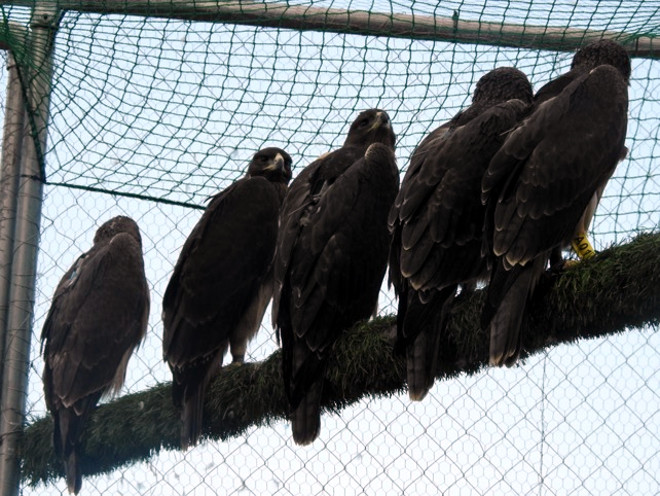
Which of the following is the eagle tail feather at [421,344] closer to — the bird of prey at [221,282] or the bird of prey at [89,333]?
the bird of prey at [221,282]

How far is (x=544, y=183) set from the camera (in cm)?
497

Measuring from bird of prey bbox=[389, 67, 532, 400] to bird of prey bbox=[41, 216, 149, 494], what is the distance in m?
1.78

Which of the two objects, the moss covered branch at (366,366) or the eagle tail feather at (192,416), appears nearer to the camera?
the moss covered branch at (366,366)

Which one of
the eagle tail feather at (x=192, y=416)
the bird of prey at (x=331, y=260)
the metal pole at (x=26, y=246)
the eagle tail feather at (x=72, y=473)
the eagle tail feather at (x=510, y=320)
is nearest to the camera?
the eagle tail feather at (x=510, y=320)

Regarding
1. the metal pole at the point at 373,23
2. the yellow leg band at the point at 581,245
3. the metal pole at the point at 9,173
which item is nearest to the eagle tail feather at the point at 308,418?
the yellow leg band at the point at 581,245

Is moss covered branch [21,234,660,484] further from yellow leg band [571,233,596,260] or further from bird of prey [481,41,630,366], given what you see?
yellow leg band [571,233,596,260]

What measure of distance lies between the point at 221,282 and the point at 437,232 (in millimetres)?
1478

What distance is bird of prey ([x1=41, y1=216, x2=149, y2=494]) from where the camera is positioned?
6312mm

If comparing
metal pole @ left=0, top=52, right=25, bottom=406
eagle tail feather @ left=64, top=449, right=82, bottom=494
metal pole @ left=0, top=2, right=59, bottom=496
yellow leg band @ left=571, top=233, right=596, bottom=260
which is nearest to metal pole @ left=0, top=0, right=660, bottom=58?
metal pole @ left=0, top=2, right=59, bottom=496

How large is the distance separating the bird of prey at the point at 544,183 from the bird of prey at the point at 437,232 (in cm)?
16

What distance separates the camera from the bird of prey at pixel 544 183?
4.84 metres

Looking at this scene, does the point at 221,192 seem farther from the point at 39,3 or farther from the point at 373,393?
the point at 373,393

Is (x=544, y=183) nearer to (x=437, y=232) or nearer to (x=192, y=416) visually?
(x=437, y=232)

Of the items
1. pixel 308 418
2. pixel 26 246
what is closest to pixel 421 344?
pixel 308 418
